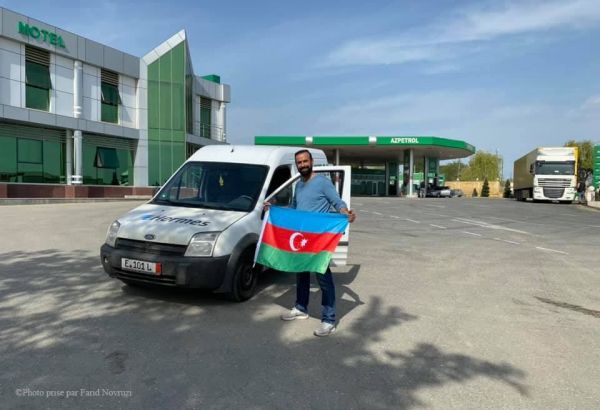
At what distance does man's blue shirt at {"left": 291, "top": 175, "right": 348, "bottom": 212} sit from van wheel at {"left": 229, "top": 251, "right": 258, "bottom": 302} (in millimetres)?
1025

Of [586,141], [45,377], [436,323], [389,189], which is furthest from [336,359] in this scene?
[586,141]

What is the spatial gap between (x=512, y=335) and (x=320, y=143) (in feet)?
160

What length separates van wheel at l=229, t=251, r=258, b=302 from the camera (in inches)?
221

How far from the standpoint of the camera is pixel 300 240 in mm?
5156

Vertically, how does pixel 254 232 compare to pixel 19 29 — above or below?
below

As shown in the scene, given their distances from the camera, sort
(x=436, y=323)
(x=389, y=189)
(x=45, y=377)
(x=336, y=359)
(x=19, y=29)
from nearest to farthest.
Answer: (x=45, y=377)
(x=336, y=359)
(x=436, y=323)
(x=19, y=29)
(x=389, y=189)

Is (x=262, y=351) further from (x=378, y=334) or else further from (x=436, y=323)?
(x=436, y=323)

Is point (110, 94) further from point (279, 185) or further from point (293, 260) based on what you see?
point (293, 260)

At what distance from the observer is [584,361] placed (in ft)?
13.9

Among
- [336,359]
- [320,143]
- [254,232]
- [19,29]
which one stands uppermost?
A: [19,29]

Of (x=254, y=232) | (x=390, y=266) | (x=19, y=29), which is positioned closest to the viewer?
(x=254, y=232)

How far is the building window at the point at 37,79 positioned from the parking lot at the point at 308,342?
21.5 m

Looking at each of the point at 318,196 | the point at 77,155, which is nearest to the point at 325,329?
the point at 318,196

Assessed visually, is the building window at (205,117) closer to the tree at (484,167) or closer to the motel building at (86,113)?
the motel building at (86,113)
